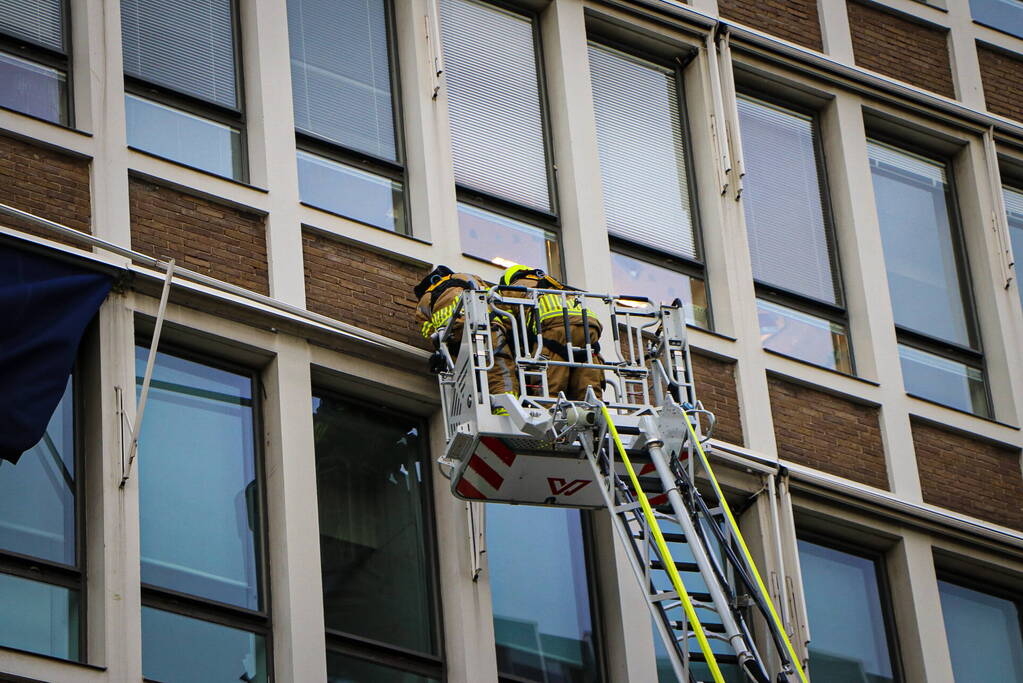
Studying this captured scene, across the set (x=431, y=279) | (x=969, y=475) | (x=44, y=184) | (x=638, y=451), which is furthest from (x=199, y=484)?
(x=969, y=475)

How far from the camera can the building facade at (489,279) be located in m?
15.1

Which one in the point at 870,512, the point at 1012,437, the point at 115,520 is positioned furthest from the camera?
the point at 1012,437

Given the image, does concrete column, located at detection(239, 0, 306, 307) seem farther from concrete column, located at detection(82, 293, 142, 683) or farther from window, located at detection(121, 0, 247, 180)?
concrete column, located at detection(82, 293, 142, 683)

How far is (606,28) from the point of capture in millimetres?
19594

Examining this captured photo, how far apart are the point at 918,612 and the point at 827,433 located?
168cm

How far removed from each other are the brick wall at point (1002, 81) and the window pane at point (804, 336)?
349cm

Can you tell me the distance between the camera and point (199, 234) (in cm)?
1600

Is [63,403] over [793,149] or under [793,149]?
under

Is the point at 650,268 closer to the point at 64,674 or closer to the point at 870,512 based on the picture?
the point at 870,512

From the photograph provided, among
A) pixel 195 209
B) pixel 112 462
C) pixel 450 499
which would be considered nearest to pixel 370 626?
pixel 450 499

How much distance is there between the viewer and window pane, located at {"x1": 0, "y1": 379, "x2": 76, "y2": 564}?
47.4 feet

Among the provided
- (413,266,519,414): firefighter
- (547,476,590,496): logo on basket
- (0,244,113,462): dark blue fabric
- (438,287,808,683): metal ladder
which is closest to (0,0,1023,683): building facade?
(0,244,113,462): dark blue fabric

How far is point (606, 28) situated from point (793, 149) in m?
2.16

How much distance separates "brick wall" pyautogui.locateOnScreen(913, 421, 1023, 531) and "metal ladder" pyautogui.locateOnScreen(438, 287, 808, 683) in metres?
3.13
